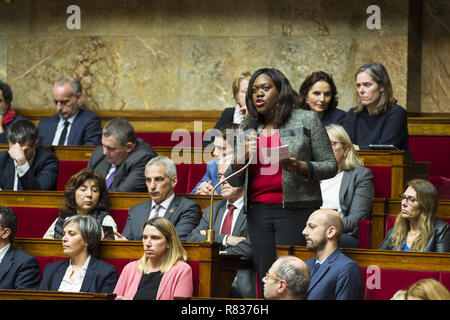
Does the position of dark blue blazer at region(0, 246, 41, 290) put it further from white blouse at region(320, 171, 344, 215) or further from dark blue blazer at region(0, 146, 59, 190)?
white blouse at region(320, 171, 344, 215)

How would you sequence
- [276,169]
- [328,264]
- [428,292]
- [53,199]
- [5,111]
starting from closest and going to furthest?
1. [428,292]
2. [276,169]
3. [328,264]
4. [53,199]
5. [5,111]

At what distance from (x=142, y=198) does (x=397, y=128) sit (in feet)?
3.65

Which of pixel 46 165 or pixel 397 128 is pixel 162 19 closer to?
pixel 46 165

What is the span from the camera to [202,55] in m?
5.07

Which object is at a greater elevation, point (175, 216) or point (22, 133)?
point (22, 133)


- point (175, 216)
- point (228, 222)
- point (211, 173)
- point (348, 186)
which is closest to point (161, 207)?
point (175, 216)

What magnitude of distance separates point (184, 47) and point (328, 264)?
274cm

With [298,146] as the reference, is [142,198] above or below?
below

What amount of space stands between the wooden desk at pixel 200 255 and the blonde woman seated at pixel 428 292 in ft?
2.77

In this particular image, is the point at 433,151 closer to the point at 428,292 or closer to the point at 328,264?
the point at 328,264

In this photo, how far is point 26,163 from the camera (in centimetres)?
382
